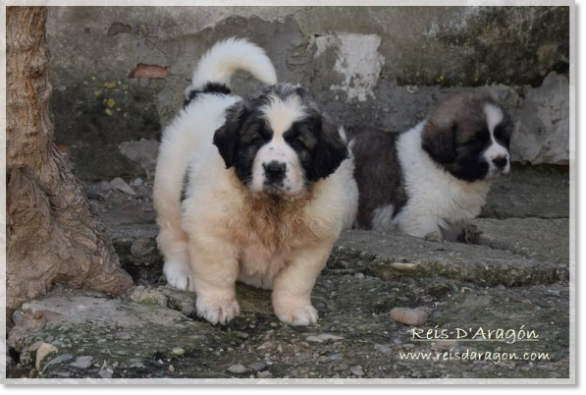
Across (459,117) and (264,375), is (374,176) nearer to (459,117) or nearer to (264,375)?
(459,117)

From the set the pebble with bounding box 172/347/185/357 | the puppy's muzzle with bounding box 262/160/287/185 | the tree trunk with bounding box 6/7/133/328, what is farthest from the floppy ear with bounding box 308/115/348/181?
the tree trunk with bounding box 6/7/133/328

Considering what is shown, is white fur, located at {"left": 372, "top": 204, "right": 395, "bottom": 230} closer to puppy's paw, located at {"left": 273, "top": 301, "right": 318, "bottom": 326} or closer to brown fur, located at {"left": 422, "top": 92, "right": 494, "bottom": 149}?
brown fur, located at {"left": 422, "top": 92, "right": 494, "bottom": 149}

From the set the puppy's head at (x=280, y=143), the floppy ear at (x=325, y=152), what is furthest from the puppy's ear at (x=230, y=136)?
the floppy ear at (x=325, y=152)

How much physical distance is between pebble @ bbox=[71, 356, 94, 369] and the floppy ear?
106cm

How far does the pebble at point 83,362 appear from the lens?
10.1 ft

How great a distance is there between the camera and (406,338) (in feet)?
A: 11.3

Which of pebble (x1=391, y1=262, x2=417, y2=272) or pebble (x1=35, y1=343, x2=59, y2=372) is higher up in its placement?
pebble (x1=391, y1=262, x2=417, y2=272)

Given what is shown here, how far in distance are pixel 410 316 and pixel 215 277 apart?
815mm

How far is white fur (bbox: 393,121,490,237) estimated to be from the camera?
529cm

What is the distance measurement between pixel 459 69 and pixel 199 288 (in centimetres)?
270

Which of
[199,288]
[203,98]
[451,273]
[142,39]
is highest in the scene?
[142,39]

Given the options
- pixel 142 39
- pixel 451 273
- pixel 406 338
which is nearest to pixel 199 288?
pixel 406 338

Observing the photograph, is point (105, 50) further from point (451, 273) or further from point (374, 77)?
point (451, 273)

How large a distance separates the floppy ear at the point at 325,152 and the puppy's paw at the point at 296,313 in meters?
0.58
